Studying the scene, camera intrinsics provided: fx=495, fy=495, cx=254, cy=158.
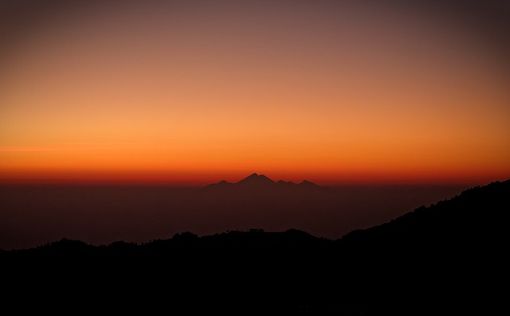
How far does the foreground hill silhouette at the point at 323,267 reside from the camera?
28.1m

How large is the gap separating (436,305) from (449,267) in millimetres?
5235

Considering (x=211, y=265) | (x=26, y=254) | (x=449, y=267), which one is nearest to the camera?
(x=449, y=267)

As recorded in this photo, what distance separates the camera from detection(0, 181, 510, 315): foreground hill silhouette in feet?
92.2

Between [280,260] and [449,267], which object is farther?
[280,260]

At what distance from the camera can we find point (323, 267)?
36406 mm

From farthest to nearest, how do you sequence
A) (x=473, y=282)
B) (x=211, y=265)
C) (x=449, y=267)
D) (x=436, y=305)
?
(x=211, y=265), (x=449, y=267), (x=473, y=282), (x=436, y=305)

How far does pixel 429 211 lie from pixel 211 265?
21.0m

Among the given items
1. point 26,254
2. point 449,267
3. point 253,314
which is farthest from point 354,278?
point 26,254

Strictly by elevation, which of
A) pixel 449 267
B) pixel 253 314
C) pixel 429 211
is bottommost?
pixel 253 314

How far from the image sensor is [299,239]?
45500 mm

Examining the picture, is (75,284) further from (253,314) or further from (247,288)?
(253,314)

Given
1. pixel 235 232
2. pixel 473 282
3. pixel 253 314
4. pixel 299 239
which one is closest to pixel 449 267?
pixel 473 282

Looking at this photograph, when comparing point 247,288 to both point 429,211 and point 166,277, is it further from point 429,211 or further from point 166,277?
point 429,211

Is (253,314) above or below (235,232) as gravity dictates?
below
